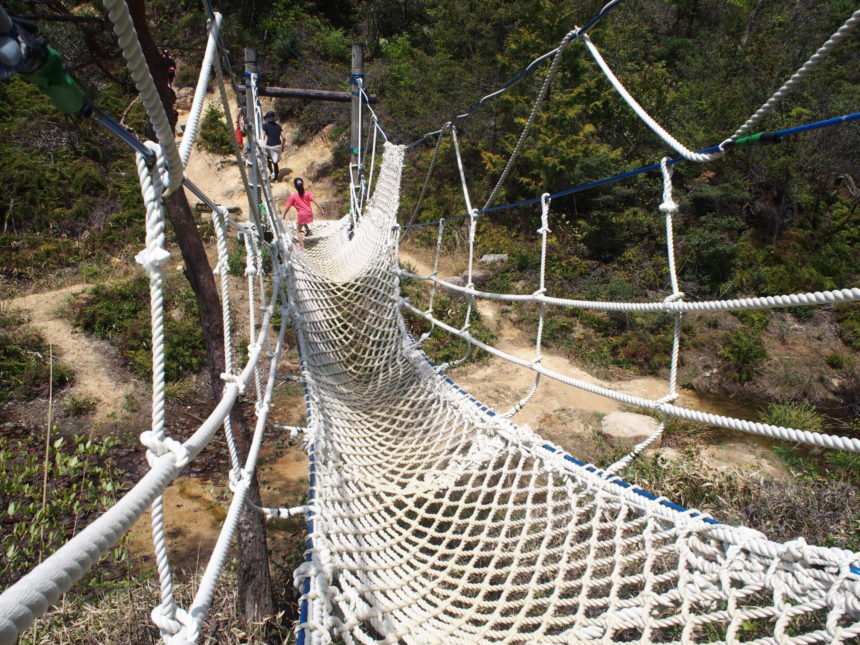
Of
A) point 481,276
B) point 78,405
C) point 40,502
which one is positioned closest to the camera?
point 40,502

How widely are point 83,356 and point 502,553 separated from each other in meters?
4.08

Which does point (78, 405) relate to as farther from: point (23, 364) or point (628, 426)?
point (628, 426)

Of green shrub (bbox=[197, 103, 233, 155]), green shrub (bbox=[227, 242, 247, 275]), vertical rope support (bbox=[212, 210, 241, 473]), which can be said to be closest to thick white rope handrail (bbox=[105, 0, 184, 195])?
vertical rope support (bbox=[212, 210, 241, 473])

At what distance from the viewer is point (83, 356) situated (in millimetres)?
4090

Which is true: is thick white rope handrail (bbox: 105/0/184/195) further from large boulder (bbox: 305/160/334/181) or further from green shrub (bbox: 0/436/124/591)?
large boulder (bbox: 305/160/334/181)

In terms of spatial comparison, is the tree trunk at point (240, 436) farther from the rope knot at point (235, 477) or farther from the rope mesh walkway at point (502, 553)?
the rope knot at point (235, 477)

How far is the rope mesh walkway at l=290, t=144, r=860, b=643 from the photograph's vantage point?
871 millimetres

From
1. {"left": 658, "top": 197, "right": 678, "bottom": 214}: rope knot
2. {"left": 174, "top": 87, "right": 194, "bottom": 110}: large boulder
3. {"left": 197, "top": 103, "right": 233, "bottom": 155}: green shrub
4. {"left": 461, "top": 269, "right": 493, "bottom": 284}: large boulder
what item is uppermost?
{"left": 174, "top": 87, "right": 194, "bottom": 110}: large boulder

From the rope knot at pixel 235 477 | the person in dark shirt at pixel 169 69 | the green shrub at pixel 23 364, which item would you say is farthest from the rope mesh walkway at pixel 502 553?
the green shrub at pixel 23 364

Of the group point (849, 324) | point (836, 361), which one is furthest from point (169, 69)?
point (849, 324)

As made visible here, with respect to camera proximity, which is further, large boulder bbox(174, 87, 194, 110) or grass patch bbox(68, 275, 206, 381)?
large boulder bbox(174, 87, 194, 110)

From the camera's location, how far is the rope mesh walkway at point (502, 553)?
871 millimetres

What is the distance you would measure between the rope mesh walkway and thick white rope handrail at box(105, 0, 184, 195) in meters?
0.85

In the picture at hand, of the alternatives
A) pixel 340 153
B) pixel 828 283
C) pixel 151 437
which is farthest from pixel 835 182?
pixel 151 437
